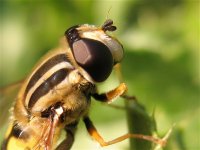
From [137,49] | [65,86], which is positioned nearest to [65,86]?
[65,86]

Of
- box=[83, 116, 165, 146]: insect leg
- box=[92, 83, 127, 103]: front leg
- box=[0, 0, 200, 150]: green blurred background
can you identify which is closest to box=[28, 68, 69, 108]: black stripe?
box=[92, 83, 127, 103]: front leg

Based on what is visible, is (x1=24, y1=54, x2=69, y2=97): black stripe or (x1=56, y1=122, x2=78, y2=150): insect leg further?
(x1=56, y1=122, x2=78, y2=150): insect leg

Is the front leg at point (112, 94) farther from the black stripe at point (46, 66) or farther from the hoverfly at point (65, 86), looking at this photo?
the black stripe at point (46, 66)

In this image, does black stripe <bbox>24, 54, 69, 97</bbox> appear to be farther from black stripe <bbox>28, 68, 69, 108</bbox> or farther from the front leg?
the front leg

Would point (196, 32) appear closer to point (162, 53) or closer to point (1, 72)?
point (162, 53)

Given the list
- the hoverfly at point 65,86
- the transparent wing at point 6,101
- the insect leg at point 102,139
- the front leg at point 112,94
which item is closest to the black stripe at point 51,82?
the hoverfly at point 65,86

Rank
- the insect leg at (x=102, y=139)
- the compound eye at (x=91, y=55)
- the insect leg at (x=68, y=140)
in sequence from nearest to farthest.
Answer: the insect leg at (x=102, y=139), the compound eye at (x=91, y=55), the insect leg at (x=68, y=140)

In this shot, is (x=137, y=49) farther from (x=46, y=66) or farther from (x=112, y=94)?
(x=46, y=66)

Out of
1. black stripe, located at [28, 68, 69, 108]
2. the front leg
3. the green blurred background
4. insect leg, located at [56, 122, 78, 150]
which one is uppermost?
black stripe, located at [28, 68, 69, 108]
